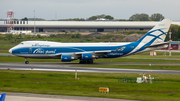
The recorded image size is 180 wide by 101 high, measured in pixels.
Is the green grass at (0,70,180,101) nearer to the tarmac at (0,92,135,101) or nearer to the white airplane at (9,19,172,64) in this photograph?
the tarmac at (0,92,135,101)

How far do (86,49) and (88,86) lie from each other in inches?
889

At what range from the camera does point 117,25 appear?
496ft

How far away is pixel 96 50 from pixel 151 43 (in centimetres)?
1117

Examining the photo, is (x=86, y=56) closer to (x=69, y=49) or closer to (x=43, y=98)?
(x=69, y=49)

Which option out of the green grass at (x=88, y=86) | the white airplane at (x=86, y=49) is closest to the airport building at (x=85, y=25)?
the white airplane at (x=86, y=49)

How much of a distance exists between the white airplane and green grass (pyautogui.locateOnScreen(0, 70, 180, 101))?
13.5 metres

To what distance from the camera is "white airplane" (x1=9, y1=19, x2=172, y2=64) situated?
49.1 metres

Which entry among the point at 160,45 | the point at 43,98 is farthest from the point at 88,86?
the point at 160,45

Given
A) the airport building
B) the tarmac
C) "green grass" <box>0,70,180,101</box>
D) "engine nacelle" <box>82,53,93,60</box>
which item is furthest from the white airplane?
the airport building

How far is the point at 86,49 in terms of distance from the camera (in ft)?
164

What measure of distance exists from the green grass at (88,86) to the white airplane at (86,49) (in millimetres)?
13497

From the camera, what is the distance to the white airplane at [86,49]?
49.1 m

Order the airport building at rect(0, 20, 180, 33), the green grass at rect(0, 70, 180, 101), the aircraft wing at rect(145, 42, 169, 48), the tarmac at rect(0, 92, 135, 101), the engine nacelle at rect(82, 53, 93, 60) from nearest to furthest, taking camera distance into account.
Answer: the tarmac at rect(0, 92, 135, 101) < the green grass at rect(0, 70, 180, 101) < the engine nacelle at rect(82, 53, 93, 60) < the aircraft wing at rect(145, 42, 169, 48) < the airport building at rect(0, 20, 180, 33)

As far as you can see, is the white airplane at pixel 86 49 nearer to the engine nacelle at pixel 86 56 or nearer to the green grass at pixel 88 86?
the engine nacelle at pixel 86 56
